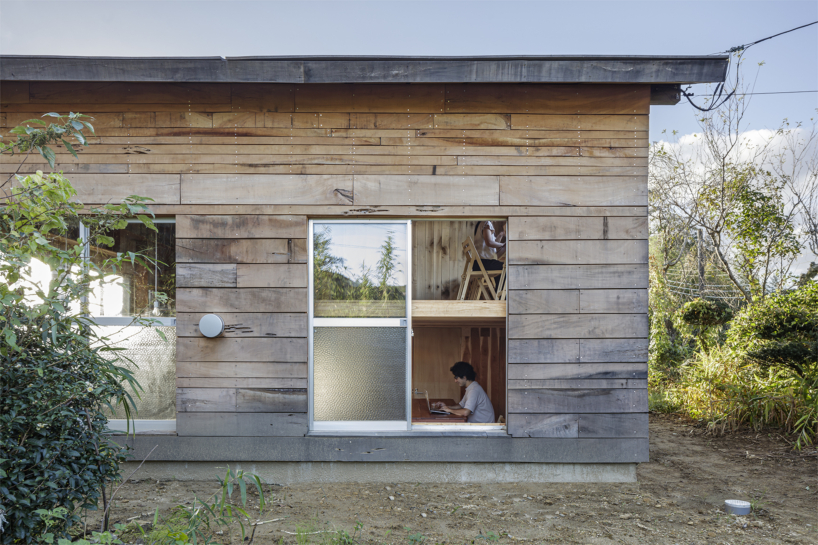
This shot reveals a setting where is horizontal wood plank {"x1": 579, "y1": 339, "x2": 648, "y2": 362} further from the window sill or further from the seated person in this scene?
the window sill

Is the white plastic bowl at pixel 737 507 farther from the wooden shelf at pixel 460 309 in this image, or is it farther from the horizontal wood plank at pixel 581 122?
the horizontal wood plank at pixel 581 122

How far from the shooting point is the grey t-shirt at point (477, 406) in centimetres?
430

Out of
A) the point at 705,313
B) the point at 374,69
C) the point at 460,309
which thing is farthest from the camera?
the point at 705,313

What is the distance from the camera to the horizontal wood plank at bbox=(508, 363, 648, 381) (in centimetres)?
372

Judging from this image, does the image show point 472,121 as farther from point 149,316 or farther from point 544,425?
point 149,316

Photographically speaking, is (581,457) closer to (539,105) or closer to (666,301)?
(539,105)

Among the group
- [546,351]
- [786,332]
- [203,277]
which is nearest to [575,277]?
[546,351]

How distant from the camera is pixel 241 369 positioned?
3.73 metres

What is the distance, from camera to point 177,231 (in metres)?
3.75

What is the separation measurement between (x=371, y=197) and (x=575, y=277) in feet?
5.77

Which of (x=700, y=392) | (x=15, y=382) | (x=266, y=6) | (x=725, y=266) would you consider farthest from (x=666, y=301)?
(x=15, y=382)

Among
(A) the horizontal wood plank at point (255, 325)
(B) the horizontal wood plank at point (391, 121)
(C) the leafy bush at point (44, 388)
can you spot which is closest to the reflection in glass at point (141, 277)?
(A) the horizontal wood plank at point (255, 325)

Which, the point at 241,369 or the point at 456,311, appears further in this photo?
the point at 456,311

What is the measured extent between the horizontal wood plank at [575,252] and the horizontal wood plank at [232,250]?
1.87 metres
